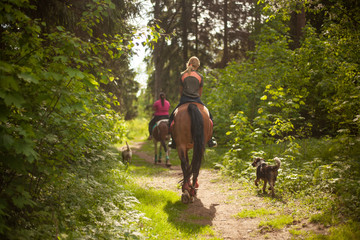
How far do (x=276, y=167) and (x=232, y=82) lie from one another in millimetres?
8440

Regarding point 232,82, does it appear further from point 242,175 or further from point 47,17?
point 47,17

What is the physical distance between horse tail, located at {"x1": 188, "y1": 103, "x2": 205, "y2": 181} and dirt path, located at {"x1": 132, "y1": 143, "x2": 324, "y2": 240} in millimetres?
1010

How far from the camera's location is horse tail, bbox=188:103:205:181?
21.3 feet

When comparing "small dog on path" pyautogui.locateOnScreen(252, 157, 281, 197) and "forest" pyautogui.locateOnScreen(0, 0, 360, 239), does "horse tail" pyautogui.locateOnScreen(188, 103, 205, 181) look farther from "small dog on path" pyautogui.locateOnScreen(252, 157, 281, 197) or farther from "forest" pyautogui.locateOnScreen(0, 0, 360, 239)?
"forest" pyautogui.locateOnScreen(0, 0, 360, 239)

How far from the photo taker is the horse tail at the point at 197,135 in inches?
255

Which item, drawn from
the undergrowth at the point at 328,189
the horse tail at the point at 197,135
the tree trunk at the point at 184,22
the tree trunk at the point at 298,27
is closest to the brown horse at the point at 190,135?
the horse tail at the point at 197,135

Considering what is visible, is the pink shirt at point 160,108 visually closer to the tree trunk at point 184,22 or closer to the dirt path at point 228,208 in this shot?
the dirt path at point 228,208

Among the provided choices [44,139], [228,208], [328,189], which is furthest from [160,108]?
[44,139]

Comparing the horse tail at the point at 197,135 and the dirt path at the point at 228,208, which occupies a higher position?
the horse tail at the point at 197,135

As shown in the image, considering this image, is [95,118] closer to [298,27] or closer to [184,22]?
[298,27]

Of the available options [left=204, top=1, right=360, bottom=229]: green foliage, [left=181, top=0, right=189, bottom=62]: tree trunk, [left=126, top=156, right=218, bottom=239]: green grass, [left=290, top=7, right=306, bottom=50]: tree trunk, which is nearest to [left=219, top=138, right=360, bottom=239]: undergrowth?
[left=204, top=1, right=360, bottom=229]: green foliage

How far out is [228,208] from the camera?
248 inches

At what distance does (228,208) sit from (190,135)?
6.36 feet

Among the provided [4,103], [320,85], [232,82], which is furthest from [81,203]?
[232,82]
